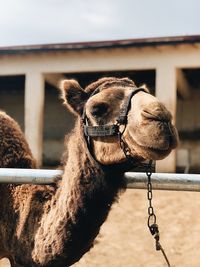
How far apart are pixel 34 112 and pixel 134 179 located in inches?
470

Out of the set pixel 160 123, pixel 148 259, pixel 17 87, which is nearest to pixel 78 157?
pixel 160 123

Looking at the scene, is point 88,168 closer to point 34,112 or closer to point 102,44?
point 102,44

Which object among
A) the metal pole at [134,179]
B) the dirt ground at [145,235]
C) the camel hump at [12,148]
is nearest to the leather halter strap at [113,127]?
the metal pole at [134,179]

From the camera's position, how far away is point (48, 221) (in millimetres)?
3756

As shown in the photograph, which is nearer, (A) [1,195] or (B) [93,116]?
(B) [93,116]

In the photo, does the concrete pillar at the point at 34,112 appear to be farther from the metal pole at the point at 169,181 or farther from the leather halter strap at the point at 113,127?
the leather halter strap at the point at 113,127

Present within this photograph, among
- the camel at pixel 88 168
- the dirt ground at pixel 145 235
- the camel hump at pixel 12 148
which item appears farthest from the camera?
the dirt ground at pixel 145 235

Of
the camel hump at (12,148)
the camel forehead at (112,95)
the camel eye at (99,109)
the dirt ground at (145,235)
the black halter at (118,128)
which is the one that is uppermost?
the camel forehead at (112,95)

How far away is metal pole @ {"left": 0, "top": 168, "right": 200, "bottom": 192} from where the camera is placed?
12.0 feet

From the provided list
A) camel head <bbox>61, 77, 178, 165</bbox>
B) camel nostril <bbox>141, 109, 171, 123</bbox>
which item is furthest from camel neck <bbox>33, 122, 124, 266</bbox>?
camel nostril <bbox>141, 109, 171, 123</bbox>

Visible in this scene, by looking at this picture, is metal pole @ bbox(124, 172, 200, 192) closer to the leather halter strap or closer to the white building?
the leather halter strap

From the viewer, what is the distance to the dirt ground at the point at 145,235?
7988 millimetres

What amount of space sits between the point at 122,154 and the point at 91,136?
0.31 meters

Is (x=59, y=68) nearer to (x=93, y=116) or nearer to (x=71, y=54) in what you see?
(x=71, y=54)
